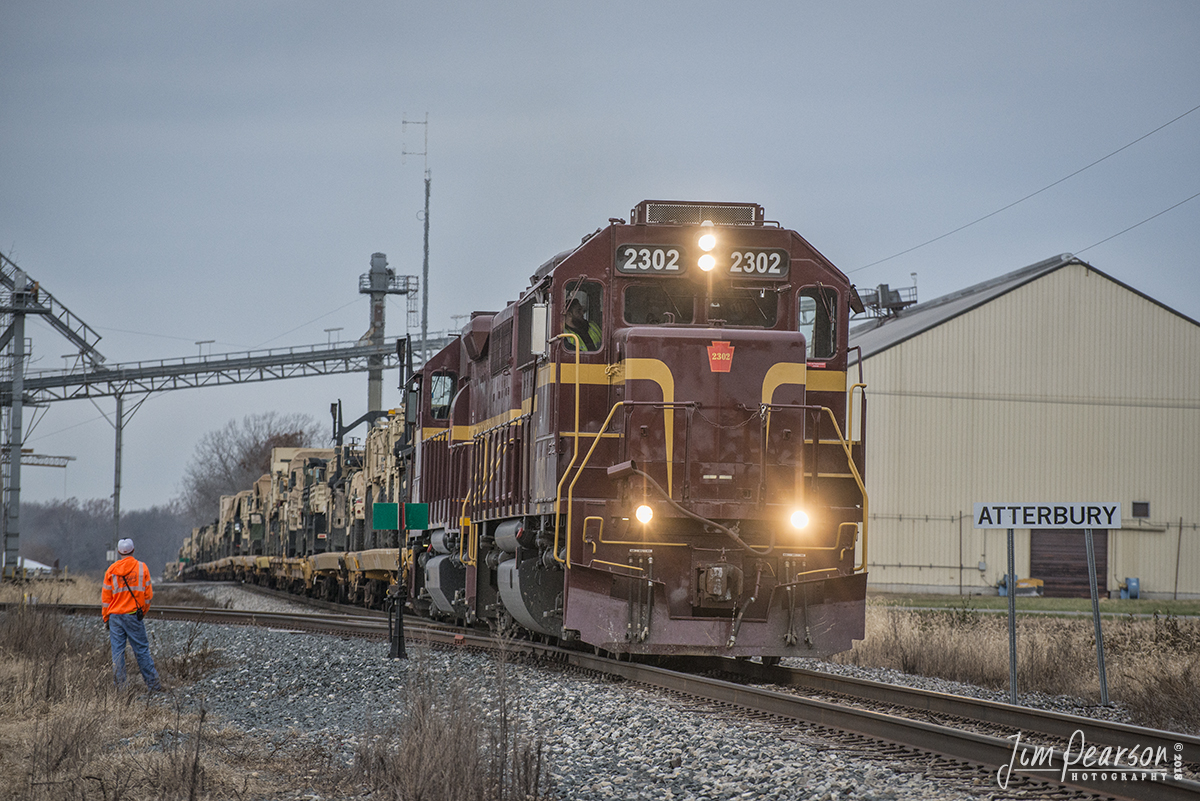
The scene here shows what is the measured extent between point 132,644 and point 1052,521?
8.86 metres

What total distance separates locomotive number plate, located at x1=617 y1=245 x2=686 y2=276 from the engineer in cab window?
561 millimetres

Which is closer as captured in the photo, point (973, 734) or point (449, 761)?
point (449, 761)

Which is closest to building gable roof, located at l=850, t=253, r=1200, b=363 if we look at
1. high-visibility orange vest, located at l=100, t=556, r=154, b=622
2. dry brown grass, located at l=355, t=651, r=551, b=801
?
high-visibility orange vest, located at l=100, t=556, r=154, b=622

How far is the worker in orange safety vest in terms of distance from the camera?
11.9 m

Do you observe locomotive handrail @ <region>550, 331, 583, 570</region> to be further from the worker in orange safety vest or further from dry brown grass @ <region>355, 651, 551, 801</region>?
the worker in orange safety vest

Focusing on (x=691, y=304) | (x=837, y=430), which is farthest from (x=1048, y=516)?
(x=691, y=304)

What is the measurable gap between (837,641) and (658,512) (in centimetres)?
199

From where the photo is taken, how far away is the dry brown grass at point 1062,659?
1032cm

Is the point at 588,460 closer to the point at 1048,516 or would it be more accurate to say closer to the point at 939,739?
the point at 1048,516

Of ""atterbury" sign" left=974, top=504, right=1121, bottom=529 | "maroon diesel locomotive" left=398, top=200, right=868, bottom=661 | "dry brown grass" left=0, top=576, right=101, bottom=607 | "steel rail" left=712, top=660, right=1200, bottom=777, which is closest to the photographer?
"steel rail" left=712, top=660, right=1200, bottom=777

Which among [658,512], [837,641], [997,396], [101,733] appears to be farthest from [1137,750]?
[997,396]

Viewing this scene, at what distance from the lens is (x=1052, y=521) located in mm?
10734

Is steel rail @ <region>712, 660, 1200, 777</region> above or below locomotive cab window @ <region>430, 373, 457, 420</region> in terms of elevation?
below

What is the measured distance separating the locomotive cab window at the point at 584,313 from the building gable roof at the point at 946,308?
22.7 metres
